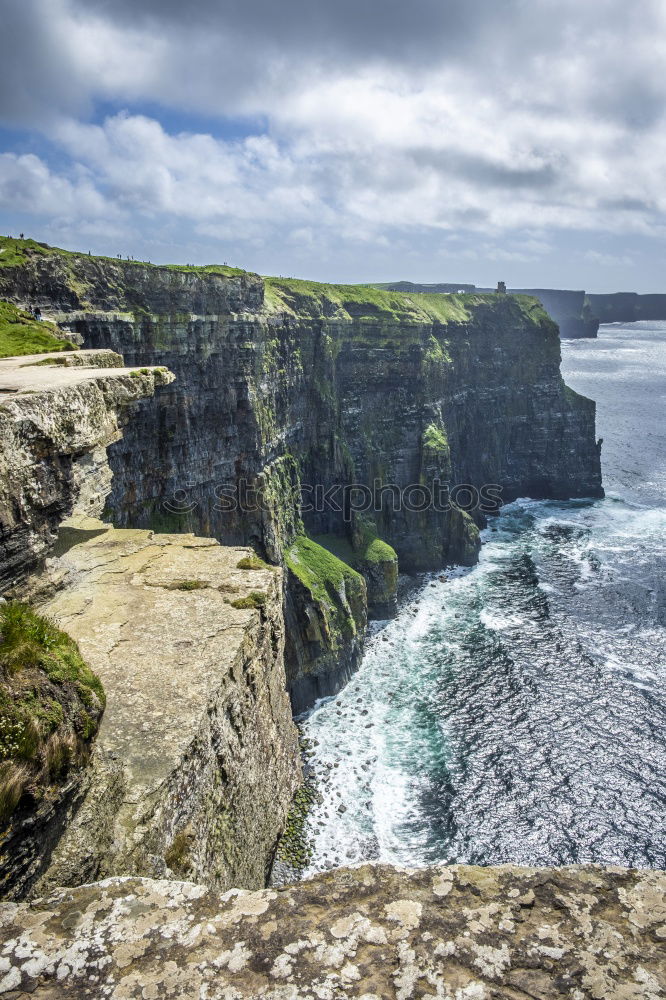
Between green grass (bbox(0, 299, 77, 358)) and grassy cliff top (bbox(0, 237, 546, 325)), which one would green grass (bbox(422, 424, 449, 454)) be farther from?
green grass (bbox(0, 299, 77, 358))

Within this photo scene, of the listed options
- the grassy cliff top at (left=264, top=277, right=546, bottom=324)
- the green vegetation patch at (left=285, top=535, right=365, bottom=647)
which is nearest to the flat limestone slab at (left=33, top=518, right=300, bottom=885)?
the green vegetation patch at (left=285, top=535, right=365, bottom=647)

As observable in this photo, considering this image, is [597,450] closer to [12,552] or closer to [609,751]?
[609,751]

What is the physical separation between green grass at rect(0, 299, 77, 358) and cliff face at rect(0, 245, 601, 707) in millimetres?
5506

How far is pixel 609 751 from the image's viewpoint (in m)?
43.5

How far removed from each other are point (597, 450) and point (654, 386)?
327 ft

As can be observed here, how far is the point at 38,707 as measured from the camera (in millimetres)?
7301

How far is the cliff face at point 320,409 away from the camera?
39094 mm

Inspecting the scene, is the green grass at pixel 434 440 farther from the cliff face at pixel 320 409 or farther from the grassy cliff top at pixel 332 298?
the grassy cliff top at pixel 332 298

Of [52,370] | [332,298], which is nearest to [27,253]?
[52,370]

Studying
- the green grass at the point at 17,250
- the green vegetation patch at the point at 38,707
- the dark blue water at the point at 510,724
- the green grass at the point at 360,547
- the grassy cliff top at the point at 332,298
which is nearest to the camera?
the green vegetation patch at the point at 38,707

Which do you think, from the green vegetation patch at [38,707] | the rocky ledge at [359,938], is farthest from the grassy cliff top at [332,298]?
the rocky ledge at [359,938]

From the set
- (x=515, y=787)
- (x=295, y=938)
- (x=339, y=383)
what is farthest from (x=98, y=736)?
(x=339, y=383)

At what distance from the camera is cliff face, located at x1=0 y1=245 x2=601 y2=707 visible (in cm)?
3909

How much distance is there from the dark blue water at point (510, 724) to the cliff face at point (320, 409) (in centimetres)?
617
